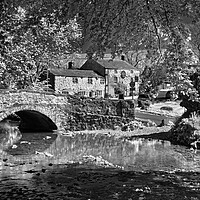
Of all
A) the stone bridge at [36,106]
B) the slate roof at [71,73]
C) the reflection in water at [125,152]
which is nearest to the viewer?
the reflection in water at [125,152]

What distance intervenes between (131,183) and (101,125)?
607 inches

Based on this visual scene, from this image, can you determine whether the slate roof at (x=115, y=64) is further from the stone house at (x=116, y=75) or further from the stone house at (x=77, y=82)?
the stone house at (x=77, y=82)

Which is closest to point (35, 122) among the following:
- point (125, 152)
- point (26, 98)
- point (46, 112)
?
point (46, 112)

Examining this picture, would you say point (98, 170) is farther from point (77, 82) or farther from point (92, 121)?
point (77, 82)

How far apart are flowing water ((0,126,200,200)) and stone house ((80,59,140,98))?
35764 mm

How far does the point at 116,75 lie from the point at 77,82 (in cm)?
894

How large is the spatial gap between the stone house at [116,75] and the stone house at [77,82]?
131cm

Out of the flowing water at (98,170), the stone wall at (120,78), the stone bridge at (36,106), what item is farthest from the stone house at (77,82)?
the flowing water at (98,170)

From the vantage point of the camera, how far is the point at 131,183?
423 inches

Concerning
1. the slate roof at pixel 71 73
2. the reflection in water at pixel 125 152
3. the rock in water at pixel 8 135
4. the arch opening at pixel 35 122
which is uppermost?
the slate roof at pixel 71 73

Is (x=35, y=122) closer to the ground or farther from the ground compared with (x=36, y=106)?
closer to the ground

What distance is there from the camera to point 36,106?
22.8 metres

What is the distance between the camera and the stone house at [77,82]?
48031 millimetres

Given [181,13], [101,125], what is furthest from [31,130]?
[181,13]
